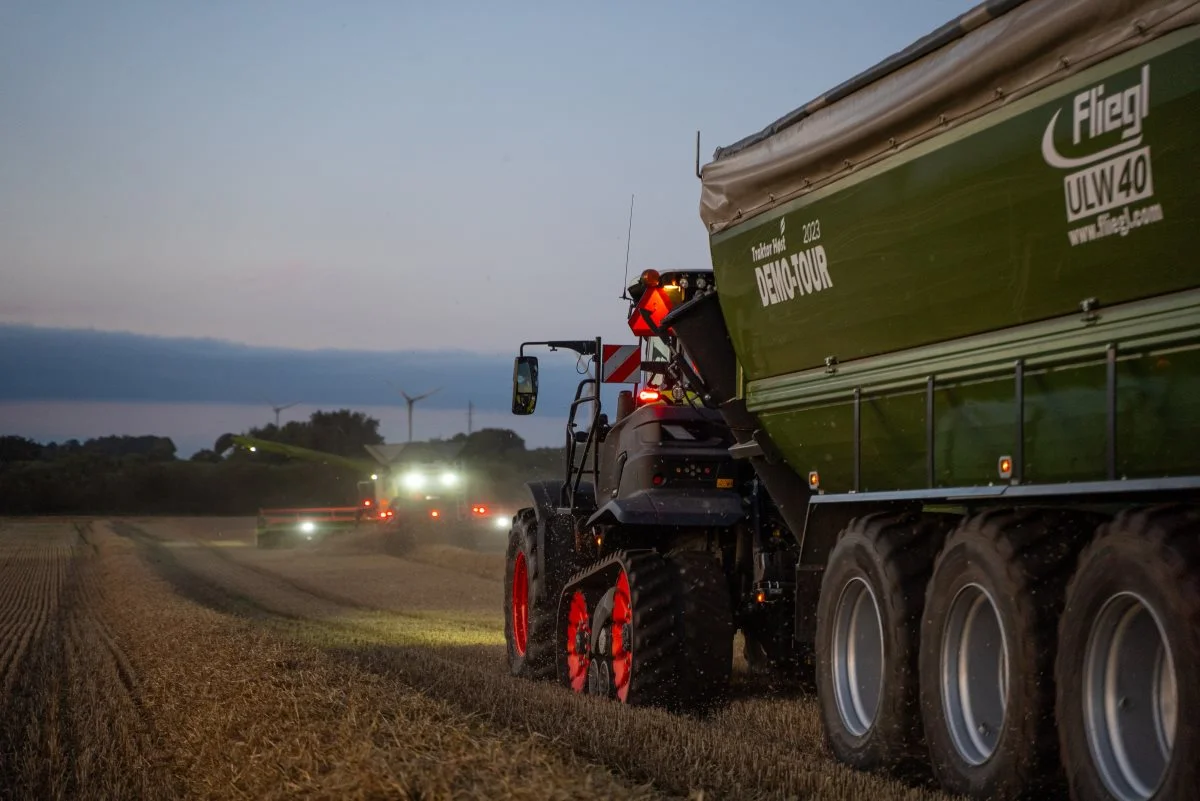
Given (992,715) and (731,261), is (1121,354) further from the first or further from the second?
(731,261)

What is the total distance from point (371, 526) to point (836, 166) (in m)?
40.2

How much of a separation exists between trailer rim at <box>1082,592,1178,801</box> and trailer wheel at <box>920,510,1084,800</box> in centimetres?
35

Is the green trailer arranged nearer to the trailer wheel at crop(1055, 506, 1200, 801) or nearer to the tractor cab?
the trailer wheel at crop(1055, 506, 1200, 801)

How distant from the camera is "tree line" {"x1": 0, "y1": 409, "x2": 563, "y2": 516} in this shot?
89375 millimetres

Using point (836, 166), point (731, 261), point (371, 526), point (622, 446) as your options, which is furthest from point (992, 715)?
point (371, 526)

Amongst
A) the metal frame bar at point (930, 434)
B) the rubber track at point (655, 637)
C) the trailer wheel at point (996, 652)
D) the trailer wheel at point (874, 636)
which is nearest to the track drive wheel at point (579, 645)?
the rubber track at point (655, 637)

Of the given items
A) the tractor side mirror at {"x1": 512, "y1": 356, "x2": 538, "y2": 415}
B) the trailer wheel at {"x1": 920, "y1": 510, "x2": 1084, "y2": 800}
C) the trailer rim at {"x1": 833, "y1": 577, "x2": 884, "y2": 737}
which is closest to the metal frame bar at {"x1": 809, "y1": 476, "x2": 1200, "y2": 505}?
the trailer wheel at {"x1": 920, "y1": 510, "x2": 1084, "y2": 800}

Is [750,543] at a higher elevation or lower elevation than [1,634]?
higher

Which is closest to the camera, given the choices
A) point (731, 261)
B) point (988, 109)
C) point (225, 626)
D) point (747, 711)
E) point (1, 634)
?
point (988, 109)

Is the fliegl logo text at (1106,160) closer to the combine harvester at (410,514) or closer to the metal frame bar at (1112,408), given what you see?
the metal frame bar at (1112,408)

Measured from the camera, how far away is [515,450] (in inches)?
4021

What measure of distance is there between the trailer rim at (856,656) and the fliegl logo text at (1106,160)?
8.77ft

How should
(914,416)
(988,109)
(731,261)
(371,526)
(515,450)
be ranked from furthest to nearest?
(515,450)
(371,526)
(731,261)
(914,416)
(988,109)

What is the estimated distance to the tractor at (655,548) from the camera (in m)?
9.88
